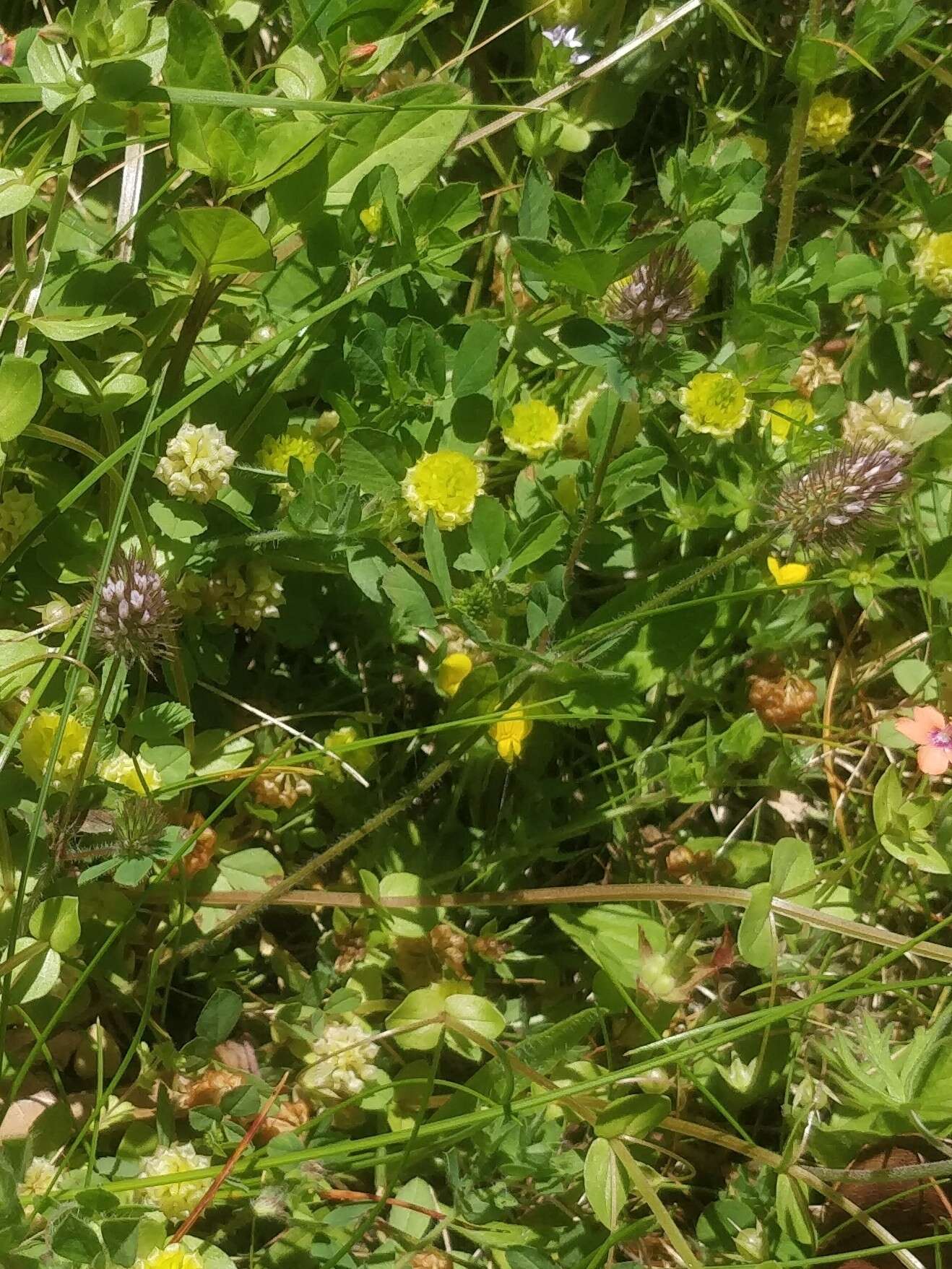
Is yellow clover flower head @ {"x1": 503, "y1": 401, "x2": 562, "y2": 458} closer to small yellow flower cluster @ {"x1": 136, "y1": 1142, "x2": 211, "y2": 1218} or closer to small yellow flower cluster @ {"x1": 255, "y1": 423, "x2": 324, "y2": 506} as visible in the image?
small yellow flower cluster @ {"x1": 255, "y1": 423, "x2": 324, "y2": 506}

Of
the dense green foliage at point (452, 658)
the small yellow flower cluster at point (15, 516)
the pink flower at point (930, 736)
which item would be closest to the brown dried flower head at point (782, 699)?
the dense green foliage at point (452, 658)

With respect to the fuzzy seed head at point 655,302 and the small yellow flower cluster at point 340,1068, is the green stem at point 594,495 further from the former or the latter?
the small yellow flower cluster at point 340,1068

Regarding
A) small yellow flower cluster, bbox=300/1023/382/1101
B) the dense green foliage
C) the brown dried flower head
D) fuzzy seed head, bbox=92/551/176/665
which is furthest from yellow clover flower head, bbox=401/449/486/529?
small yellow flower cluster, bbox=300/1023/382/1101

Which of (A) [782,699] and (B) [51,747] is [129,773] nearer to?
(B) [51,747]

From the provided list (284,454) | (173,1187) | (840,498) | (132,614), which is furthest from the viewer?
(284,454)

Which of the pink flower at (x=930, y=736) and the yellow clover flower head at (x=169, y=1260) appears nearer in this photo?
the yellow clover flower head at (x=169, y=1260)

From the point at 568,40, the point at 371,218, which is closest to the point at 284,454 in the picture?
the point at 371,218

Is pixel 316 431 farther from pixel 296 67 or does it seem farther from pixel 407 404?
pixel 296 67
